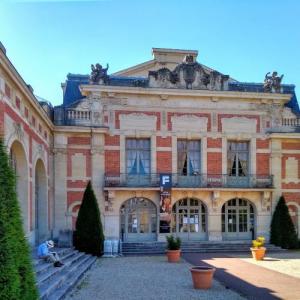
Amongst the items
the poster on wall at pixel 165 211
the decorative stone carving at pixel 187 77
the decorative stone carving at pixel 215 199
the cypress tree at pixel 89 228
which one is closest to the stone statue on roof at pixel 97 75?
the decorative stone carving at pixel 187 77

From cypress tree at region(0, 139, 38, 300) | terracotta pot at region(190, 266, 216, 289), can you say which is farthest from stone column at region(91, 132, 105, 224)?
cypress tree at region(0, 139, 38, 300)

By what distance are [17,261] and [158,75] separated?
61.9 ft

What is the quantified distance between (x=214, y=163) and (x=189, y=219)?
3041mm

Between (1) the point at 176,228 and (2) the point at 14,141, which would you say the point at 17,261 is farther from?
(1) the point at 176,228

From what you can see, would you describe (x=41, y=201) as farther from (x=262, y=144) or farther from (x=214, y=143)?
(x=262, y=144)

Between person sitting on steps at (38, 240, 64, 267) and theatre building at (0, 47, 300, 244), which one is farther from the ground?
theatre building at (0, 47, 300, 244)

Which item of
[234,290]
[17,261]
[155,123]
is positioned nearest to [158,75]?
[155,123]

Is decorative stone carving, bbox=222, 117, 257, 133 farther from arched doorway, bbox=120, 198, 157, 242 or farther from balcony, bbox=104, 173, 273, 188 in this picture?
arched doorway, bbox=120, 198, 157, 242

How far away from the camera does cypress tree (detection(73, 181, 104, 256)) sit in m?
20.5

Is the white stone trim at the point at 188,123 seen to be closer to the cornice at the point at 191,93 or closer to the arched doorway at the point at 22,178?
the cornice at the point at 191,93

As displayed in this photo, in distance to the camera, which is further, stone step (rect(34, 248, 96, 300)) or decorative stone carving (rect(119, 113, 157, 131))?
decorative stone carving (rect(119, 113, 157, 131))

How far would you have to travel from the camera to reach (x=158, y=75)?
79.5 feet

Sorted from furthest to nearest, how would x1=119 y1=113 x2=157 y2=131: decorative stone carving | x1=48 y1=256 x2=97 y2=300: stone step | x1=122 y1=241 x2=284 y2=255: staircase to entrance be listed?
1. x1=119 y1=113 x2=157 y2=131: decorative stone carving
2. x1=122 y1=241 x2=284 y2=255: staircase to entrance
3. x1=48 y1=256 x2=97 y2=300: stone step

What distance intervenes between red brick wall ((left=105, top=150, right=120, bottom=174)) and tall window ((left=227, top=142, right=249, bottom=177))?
559 cm
